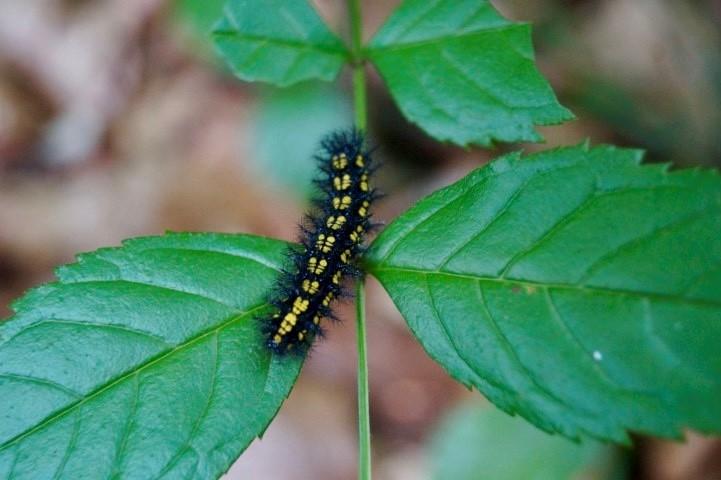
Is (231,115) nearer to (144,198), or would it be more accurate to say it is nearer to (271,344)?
(144,198)

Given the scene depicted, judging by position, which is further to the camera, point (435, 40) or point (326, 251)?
point (435, 40)

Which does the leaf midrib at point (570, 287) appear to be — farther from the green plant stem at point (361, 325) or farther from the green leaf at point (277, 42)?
the green leaf at point (277, 42)

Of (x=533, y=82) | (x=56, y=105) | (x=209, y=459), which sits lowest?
(x=209, y=459)

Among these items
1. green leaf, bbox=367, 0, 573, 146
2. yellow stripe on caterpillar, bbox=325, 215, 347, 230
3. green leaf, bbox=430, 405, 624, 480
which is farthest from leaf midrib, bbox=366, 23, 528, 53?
green leaf, bbox=430, 405, 624, 480

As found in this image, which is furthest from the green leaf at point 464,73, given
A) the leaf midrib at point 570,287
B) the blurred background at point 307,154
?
the blurred background at point 307,154

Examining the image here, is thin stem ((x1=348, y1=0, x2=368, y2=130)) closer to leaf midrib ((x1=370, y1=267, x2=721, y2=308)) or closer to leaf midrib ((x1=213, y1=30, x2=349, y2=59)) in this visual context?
leaf midrib ((x1=213, y1=30, x2=349, y2=59))

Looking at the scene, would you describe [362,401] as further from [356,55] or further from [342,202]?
[356,55]

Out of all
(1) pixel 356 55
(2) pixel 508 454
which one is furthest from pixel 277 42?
(2) pixel 508 454

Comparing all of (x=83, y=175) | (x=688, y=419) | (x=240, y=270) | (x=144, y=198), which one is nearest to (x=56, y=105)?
(x=83, y=175)
